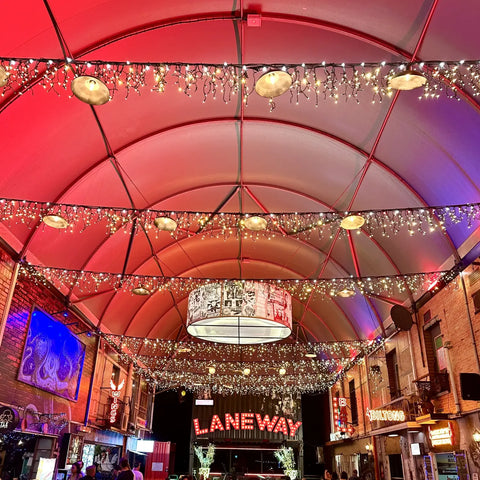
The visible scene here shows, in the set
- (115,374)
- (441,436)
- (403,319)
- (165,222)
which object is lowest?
(441,436)

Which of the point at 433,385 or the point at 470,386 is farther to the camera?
the point at 433,385

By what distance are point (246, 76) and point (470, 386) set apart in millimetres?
7221

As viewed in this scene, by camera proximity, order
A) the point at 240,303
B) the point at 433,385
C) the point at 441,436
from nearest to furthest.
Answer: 1. the point at 240,303
2. the point at 441,436
3. the point at 433,385

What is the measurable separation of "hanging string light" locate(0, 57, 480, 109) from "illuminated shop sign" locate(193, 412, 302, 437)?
21.1 m

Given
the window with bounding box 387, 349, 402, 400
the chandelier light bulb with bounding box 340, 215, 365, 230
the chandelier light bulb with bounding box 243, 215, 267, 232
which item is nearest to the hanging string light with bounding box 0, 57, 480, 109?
the chandelier light bulb with bounding box 340, 215, 365, 230

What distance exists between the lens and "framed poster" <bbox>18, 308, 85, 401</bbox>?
408 inches

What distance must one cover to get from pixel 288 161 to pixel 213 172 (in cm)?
203

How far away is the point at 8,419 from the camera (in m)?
8.96

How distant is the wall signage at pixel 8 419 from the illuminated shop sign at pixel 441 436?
30.9 ft

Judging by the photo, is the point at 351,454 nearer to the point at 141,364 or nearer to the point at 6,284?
the point at 141,364

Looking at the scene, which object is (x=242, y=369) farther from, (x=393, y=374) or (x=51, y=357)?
(x=51, y=357)

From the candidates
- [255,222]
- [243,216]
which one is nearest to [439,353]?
[255,222]

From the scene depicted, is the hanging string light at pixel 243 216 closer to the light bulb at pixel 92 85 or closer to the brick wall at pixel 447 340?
the brick wall at pixel 447 340

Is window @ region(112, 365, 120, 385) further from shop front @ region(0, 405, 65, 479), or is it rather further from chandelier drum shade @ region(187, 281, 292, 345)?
chandelier drum shade @ region(187, 281, 292, 345)
